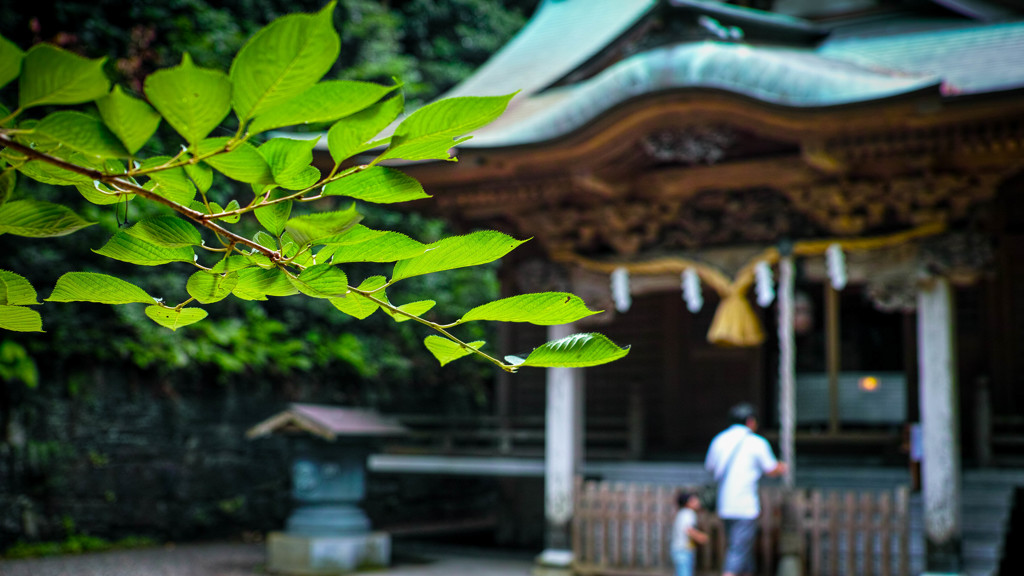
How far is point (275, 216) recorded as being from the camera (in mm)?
751

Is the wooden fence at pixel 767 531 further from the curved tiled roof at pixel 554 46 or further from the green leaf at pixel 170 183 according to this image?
the green leaf at pixel 170 183

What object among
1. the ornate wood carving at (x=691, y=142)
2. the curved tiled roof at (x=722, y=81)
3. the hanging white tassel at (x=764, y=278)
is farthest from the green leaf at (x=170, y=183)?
the hanging white tassel at (x=764, y=278)

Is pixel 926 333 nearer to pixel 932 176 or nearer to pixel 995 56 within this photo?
pixel 932 176

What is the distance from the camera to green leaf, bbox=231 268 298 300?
81 cm

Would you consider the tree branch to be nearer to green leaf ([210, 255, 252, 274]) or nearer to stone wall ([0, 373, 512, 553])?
green leaf ([210, 255, 252, 274])

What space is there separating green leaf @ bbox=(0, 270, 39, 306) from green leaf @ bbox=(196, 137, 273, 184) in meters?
0.26

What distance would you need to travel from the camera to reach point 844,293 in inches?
428

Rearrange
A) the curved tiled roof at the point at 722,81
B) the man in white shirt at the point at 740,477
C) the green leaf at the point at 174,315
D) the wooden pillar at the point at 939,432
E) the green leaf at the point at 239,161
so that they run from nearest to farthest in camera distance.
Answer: the green leaf at the point at 239,161 < the green leaf at the point at 174,315 < the curved tiled roof at the point at 722,81 < the man in white shirt at the point at 740,477 < the wooden pillar at the point at 939,432

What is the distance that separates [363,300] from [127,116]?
291mm

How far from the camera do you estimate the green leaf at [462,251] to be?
2.46ft

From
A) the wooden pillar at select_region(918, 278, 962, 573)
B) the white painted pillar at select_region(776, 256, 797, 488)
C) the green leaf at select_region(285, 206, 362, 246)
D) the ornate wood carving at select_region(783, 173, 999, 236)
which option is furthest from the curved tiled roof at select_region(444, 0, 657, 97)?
the green leaf at select_region(285, 206, 362, 246)

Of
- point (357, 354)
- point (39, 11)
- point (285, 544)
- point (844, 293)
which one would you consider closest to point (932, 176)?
point (844, 293)

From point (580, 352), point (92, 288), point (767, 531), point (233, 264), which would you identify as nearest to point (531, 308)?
point (580, 352)

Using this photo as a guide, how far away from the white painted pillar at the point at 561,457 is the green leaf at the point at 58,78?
7.83 meters
